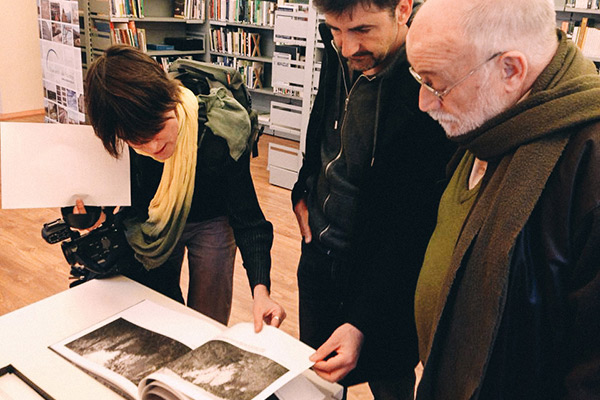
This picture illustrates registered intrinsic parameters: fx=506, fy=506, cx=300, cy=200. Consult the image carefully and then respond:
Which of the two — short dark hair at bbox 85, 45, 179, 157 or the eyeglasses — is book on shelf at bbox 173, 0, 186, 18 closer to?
short dark hair at bbox 85, 45, 179, 157

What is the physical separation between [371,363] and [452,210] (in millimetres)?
456

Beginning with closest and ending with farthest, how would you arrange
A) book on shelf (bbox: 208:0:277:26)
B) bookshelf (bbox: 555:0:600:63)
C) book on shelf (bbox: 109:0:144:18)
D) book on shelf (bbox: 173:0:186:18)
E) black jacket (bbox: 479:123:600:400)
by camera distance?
black jacket (bbox: 479:123:600:400) → bookshelf (bbox: 555:0:600:63) → book on shelf (bbox: 109:0:144:18) → book on shelf (bbox: 208:0:277:26) → book on shelf (bbox: 173:0:186:18)

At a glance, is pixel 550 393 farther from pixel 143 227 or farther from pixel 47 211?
pixel 47 211

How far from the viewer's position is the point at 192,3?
19.4 feet

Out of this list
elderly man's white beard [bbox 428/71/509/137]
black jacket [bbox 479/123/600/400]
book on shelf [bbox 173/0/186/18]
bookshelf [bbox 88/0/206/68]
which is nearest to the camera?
black jacket [bbox 479/123/600/400]

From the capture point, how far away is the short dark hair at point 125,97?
114 centimetres

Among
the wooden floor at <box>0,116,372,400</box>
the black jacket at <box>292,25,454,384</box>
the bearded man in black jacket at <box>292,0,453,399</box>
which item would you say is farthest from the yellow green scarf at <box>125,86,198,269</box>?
the wooden floor at <box>0,116,372,400</box>

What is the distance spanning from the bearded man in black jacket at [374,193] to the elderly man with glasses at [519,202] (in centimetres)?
25

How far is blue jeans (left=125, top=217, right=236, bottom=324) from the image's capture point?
1.51 m

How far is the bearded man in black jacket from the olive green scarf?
9.9 inches

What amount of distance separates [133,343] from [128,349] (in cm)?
2

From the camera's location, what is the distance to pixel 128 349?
108 cm

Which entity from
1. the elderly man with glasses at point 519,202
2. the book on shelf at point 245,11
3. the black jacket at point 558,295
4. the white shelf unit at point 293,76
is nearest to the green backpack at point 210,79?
the elderly man with glasses at point 519,202

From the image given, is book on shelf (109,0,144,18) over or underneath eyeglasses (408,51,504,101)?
over
